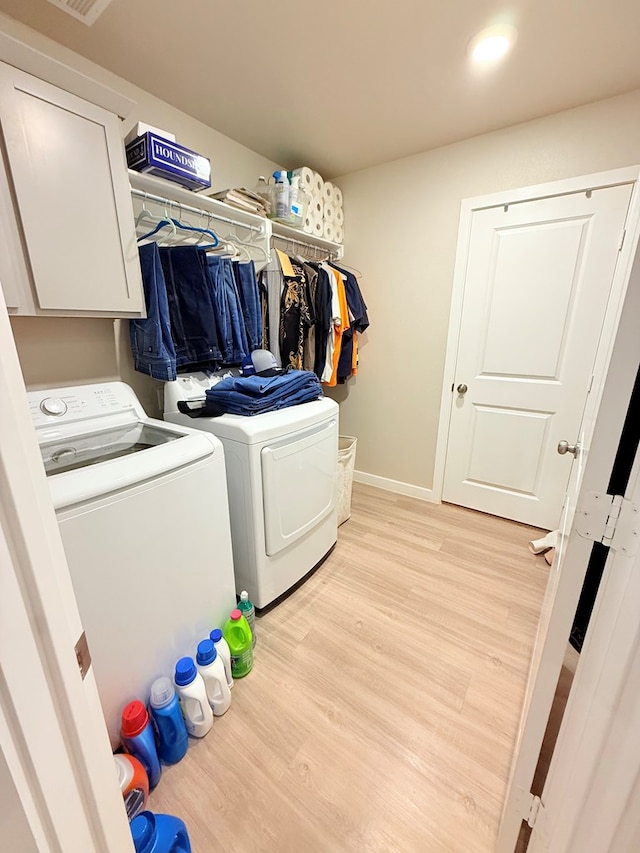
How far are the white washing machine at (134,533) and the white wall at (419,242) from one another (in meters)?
1.79

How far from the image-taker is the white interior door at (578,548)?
0.54m

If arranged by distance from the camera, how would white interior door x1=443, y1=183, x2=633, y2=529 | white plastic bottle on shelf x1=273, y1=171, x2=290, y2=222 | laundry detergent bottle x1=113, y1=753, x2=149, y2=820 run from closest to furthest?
laundry detergent bottle x1=113, y1=753, x2=149, y2=820
white interior door x1=443, y1=183, x2=633, y2=529
white plastic bottle on shelf x1=273, y1=171, x2=290, y2=222

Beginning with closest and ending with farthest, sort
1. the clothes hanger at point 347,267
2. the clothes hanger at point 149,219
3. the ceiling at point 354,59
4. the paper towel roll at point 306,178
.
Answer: the ceiling at point 354,59 < the clothes hanger at point 149,219 < the paper towel roll at point 306,178 < the clothes hanger at point 347,267

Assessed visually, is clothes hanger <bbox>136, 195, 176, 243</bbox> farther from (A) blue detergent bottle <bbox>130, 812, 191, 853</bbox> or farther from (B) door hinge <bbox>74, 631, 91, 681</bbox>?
(A) blue detergent bottle <bbox>130, 812, 191, 853</bbox>

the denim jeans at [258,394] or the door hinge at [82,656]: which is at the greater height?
the denim jeans at [258,394]

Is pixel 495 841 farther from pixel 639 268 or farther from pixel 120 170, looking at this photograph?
pixel 120 170

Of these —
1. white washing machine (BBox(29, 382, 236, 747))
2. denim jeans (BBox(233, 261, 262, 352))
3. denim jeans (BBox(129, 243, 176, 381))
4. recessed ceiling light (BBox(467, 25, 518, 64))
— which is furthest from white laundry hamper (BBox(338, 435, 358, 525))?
recessed ceiling light (BBox(467, 25, 518, 64))

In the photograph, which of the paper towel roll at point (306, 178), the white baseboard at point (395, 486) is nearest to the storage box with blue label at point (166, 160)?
the paper towel roll at point (306, 178)

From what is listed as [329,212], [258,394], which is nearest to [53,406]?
[258,394]

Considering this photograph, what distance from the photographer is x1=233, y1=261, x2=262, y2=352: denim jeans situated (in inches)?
72.6

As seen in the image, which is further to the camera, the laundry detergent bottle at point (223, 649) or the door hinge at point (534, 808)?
the laundry detergent bottle at point (223, 649)

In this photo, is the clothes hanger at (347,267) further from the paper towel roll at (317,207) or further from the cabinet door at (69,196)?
the cabinet door at (69,196)

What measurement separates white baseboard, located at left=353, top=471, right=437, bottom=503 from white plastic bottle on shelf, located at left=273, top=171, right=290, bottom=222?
6.73 feet

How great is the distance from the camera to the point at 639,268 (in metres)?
0.51
